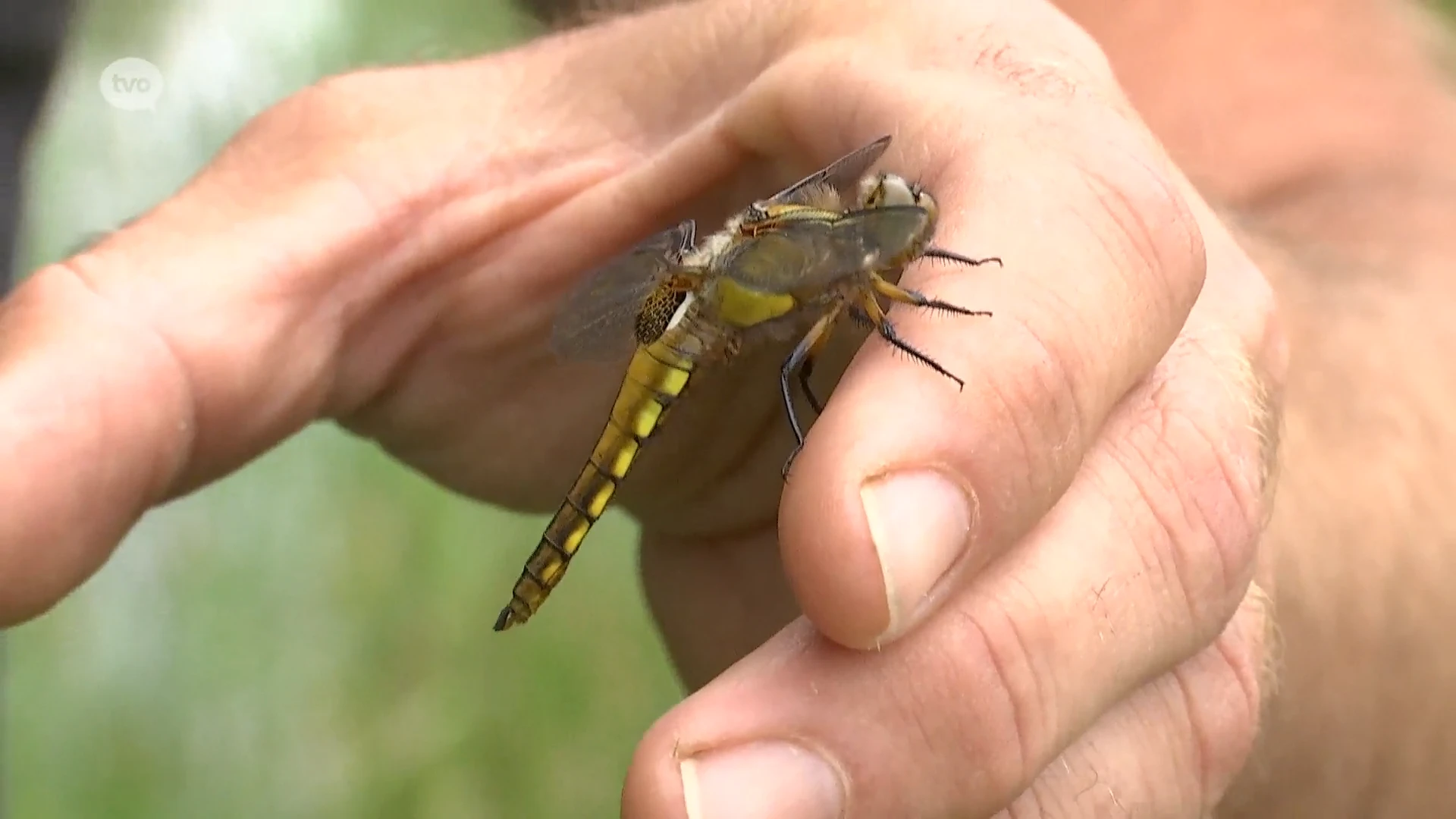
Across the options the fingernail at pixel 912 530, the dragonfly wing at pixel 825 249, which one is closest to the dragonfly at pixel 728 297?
the dragonfly wing at pixel 825 249

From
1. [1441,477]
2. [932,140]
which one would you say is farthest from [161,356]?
[1441,477]

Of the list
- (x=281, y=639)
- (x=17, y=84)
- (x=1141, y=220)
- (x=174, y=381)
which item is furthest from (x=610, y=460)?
(x=17, y=84)

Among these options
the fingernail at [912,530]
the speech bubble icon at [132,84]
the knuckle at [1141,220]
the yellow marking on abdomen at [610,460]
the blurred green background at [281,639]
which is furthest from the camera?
the speech bubble icon at [132,84]

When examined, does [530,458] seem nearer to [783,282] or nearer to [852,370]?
[783,282]

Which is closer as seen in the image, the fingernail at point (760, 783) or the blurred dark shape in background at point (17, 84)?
the fingernail at point (760, 783)

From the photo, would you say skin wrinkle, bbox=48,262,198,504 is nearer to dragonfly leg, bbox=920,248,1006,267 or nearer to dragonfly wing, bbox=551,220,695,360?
dragonfly wing, bbox=551,220,695,360

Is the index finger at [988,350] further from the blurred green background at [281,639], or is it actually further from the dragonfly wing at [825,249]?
the blurred green background at [281,639]
